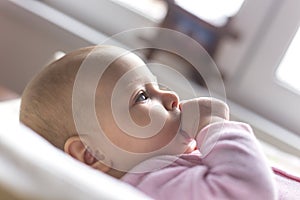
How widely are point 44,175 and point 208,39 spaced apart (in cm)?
78

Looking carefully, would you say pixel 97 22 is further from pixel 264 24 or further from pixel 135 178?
pixel 135 178

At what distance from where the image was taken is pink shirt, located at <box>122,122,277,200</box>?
788 mm

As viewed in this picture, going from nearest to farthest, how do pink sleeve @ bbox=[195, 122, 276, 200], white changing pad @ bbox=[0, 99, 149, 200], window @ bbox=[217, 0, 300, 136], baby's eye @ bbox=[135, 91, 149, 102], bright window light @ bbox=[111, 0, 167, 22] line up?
white changing pad @ bbox=[0, 99, 149, 200] < pink sleeve @ bbox=[195, 122, 276, 200] < baby's eye @ bbox=[135, 91, 149, 102] < window @ bbox=[217, 0, 300, 136] < bright window light @ bbox=[111, 0, 167, 22]

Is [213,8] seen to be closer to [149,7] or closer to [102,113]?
[149,7]

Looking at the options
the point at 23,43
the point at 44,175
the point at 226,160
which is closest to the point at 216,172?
the point at 226,160

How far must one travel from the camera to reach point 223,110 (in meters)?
0.94

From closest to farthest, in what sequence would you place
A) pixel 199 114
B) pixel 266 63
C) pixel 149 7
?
pixel 199 114
pixel 266 63
pixel 149 7

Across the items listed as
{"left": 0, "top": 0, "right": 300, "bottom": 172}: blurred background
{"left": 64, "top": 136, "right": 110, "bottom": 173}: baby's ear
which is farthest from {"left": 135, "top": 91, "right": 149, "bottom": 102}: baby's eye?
{"left": 0, "top": 0, "right": 300, "bottom": 172}: blurred background

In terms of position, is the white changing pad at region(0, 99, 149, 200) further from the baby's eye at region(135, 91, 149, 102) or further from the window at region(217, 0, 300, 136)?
the window at region(217, 0, 300, 136)

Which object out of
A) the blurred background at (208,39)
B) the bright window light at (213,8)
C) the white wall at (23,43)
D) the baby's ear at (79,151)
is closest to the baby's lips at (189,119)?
the baby's ear at (79,151)

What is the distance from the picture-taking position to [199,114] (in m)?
0.92

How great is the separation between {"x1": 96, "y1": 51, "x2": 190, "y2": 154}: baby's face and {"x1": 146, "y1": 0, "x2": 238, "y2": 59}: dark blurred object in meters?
0.50

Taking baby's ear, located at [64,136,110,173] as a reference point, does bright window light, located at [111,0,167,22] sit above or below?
above

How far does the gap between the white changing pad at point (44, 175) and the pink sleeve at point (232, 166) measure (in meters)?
0.14
